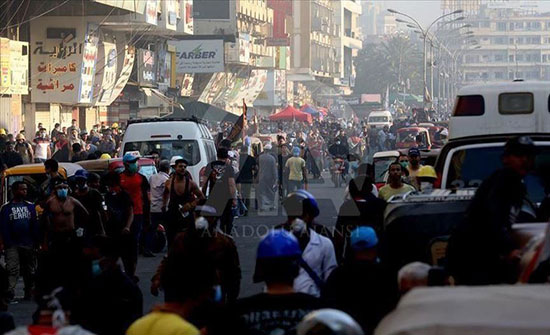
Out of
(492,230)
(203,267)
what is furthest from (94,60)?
(203,267)

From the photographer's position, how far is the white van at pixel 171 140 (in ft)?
76.4

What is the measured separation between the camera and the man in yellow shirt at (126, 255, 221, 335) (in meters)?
5.46

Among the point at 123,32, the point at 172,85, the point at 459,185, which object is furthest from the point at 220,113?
the point at 459,185

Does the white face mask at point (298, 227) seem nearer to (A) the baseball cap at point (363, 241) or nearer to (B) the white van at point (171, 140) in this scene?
(A) the baseball cap at point (363, 241)

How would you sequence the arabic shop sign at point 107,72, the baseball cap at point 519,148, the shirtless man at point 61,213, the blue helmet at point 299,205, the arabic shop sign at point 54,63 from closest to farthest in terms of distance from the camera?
the baseball cap at point 519,148 < the blue helmet at point 299,205 < the shirtless man at point 61,213 < the arabic shop sign at point 54,63 < the arabic shop sign at point 107,72

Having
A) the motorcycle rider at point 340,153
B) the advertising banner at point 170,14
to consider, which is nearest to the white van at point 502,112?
the motorcycle rider at point 340,153

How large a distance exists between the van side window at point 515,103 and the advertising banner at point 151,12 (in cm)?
3560

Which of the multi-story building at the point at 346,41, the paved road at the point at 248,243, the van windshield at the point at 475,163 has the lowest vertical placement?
the paved road at the point at 248,243

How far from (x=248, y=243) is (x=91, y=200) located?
662 centimetres

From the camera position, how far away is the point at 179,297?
19.3ft

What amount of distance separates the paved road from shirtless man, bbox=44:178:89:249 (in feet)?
2.88

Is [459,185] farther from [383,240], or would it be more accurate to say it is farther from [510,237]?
[510,237]

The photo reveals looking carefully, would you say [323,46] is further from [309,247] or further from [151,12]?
[309,247]

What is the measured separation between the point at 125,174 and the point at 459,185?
276 inches
